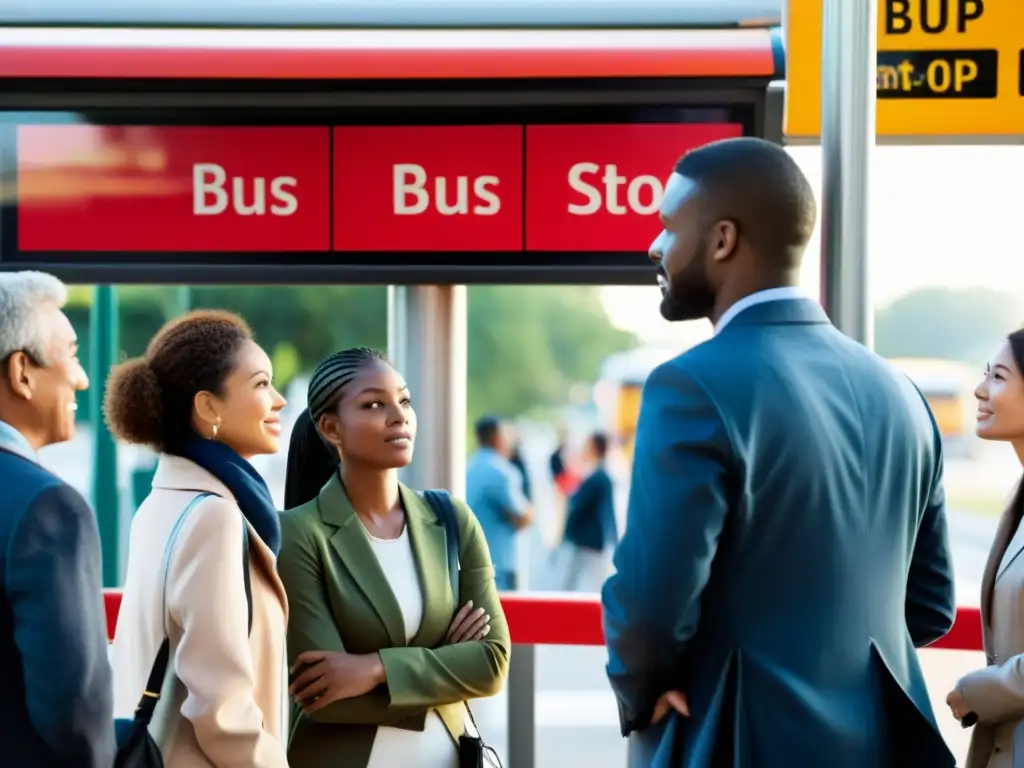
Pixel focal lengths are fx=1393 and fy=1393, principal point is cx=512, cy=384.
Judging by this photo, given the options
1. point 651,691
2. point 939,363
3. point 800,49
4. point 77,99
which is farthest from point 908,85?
point 939,363

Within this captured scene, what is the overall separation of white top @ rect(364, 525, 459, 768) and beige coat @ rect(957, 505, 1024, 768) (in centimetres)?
92

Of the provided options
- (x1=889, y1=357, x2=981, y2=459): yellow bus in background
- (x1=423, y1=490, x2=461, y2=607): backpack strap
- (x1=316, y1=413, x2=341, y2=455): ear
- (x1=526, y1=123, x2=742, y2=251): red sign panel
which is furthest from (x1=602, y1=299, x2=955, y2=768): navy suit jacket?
(x1=889, y1=357, x2=981, y2=459): yellow bus in background

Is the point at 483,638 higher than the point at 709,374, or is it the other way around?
the point at 709,374

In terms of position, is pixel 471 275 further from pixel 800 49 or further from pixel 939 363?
pixel 939 363

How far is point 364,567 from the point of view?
2.52 m

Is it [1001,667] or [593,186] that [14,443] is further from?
[593,186]

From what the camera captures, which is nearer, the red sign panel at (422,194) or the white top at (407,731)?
the white top at (407,731)

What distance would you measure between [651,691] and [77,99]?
2421 mm

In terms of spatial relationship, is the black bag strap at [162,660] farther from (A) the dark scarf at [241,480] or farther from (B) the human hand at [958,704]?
(B) the human hand at [958,704]

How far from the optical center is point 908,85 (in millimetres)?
2977

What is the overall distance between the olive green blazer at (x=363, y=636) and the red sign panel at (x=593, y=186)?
123 cm

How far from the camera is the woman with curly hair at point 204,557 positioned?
2096 mm

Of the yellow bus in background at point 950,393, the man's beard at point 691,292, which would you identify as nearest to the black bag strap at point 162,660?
the man's beard at point 691,292

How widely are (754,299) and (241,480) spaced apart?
886mm
